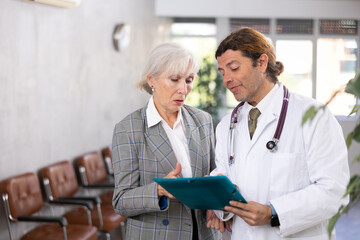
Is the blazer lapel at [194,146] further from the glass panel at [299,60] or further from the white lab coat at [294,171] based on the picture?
the glass panel at [299,60]

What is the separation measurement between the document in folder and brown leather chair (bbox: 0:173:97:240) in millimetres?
1965

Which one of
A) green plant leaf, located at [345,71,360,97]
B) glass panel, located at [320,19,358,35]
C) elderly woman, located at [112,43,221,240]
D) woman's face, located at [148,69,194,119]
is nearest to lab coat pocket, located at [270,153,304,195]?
elderly woman, located at [112,43,221,240]

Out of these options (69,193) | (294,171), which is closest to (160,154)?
(294,171)

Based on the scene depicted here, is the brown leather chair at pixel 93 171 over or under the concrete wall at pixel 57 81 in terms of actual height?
under

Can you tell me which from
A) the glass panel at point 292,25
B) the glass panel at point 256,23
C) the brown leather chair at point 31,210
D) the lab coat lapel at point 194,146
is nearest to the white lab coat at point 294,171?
the lab coat lapel at point 194,146

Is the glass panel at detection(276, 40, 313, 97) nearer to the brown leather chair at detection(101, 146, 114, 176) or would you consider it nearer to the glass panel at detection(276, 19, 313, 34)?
the glass panel at detection(276, 19, 313, 34)

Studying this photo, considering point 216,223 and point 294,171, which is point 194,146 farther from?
point 294,171

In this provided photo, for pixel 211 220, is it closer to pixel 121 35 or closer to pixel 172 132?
pixel 172 132

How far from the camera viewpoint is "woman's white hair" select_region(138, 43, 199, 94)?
236cm

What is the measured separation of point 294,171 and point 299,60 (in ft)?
29.2

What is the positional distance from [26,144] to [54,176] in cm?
42

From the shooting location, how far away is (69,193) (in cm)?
478

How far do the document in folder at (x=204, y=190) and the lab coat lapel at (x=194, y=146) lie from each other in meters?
0.31

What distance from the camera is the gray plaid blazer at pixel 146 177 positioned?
226 cm
